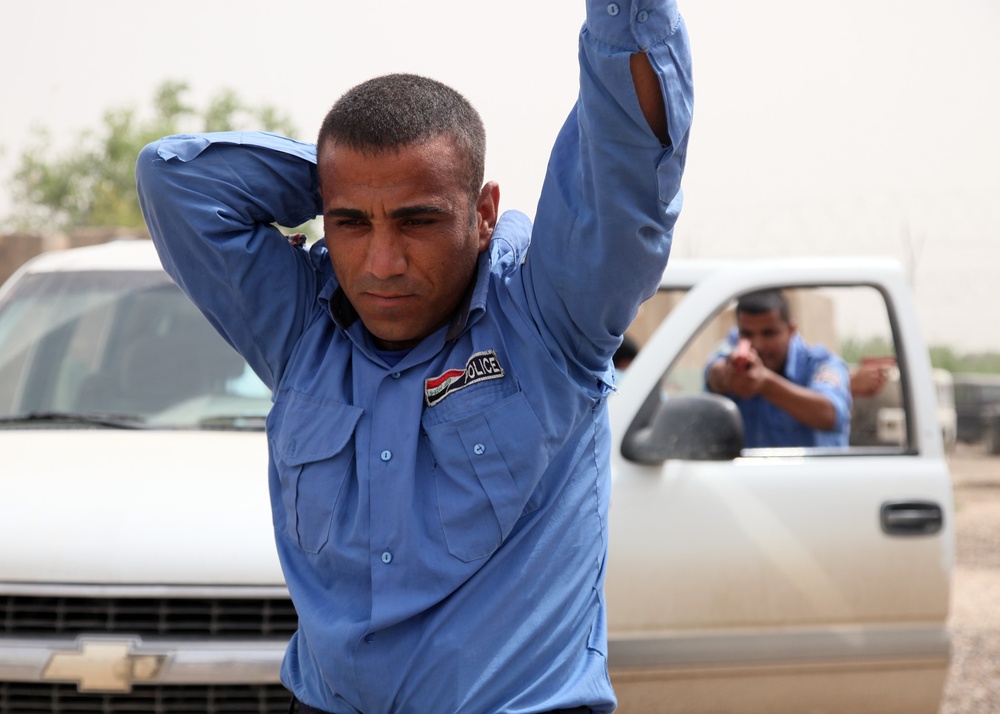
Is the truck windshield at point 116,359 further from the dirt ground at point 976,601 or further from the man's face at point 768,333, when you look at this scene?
the dirt ground at point 976,601

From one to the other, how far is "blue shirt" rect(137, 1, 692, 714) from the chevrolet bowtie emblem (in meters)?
1.27

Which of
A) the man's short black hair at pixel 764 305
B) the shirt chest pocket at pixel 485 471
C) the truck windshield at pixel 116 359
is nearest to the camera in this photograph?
the shirt chest pocket at pixel 485 471

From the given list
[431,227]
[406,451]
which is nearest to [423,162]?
[431,227]

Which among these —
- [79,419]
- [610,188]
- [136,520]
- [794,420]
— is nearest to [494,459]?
[610,188]

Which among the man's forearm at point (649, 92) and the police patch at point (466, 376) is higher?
the man's forearm at point (649, 92)

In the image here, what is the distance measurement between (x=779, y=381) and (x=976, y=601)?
15.4 feet

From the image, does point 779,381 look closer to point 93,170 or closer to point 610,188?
point 610,188

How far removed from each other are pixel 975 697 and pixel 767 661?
93.4 inches

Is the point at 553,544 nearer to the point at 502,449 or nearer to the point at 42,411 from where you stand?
the point at 502,449

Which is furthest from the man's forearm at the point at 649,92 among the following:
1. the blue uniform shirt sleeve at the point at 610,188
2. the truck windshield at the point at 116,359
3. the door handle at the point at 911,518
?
the door handle at the point at 911,518

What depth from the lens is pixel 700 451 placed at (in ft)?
11.9

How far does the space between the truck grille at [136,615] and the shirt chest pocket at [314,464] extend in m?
1.32

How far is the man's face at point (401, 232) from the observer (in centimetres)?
172

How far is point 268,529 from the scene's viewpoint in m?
3.07
